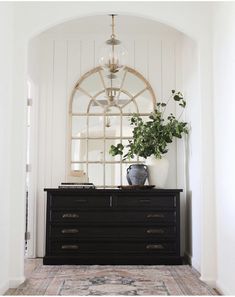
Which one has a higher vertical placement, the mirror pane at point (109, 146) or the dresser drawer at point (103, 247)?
the mirror pane at point (109, 146)

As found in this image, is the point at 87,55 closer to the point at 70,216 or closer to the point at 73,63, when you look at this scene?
the point at 73,63

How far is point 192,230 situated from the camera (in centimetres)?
452

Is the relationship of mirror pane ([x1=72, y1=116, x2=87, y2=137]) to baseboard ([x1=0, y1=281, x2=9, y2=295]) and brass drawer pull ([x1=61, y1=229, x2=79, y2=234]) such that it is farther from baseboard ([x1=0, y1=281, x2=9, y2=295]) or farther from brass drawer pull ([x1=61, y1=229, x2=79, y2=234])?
baseboard ([x1=0, y1=281, x2=9, y2=295])

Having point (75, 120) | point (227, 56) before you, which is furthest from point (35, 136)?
point (227, 56)

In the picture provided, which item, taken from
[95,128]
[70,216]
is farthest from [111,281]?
[95,128]

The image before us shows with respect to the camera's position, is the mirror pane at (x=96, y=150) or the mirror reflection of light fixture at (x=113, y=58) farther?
the mirror pane at (x=96, y=150)

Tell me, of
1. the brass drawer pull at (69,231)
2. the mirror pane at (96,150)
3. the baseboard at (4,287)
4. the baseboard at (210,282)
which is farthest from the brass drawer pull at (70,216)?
the baseboard at (210,282)

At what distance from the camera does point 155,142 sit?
4.75 metres

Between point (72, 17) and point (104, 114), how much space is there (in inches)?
64.8

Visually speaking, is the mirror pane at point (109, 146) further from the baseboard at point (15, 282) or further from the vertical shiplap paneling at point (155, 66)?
the baseboard at point (15, 282)

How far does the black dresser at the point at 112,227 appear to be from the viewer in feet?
14.5

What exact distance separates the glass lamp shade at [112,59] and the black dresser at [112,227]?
4.12 ft

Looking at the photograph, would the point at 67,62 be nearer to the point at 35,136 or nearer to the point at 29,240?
the point at 35,136

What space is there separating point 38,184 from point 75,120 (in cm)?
85
